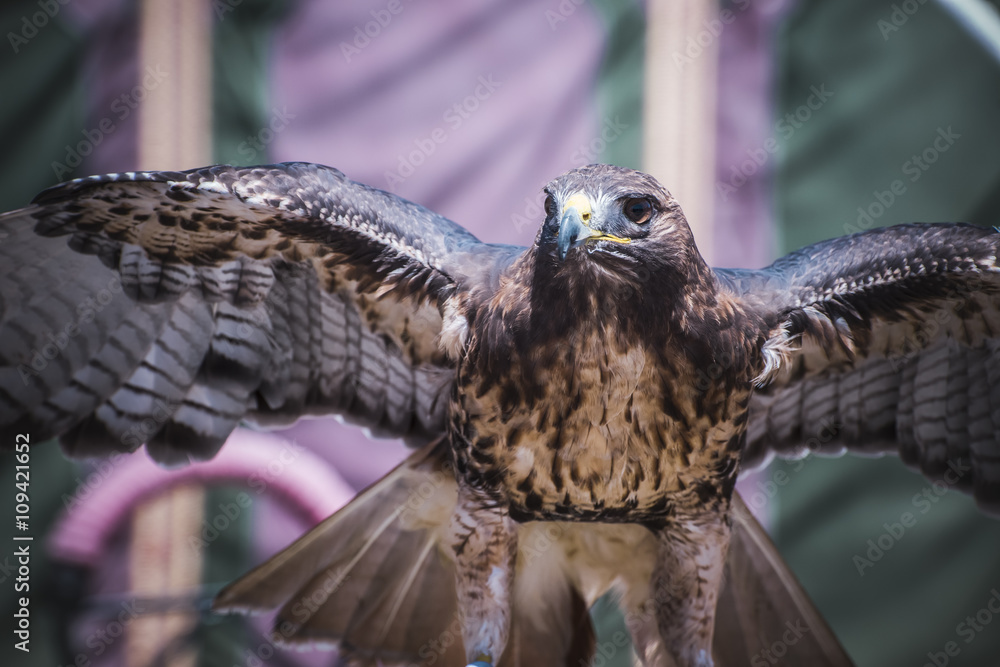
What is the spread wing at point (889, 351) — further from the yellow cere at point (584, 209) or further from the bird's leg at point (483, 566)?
the bird's leg at point (483, 566)

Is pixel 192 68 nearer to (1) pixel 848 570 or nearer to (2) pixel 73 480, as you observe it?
(2) pixel 73 480

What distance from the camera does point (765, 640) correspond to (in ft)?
5.81

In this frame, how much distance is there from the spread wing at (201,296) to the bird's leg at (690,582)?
2.13ft

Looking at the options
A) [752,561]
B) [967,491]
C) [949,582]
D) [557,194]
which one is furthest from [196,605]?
[949,582]

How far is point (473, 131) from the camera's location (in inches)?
94.2

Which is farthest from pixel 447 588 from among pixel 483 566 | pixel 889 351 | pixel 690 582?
pixel 889 351

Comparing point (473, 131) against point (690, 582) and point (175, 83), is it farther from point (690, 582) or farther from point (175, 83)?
point (690, 582)

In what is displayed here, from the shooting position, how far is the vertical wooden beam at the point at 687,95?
2.41 m

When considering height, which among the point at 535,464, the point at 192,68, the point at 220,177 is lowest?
the point at 535,464

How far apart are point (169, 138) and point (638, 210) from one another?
5.66 feet

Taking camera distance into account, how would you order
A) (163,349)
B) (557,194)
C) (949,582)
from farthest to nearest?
1. (949,582)
2. (163,349)
3. (557,194)

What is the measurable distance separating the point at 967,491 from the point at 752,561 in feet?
1.71

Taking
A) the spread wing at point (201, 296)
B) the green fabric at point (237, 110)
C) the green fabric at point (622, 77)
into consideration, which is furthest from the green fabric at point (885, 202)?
the green fabric at point (237, 110)

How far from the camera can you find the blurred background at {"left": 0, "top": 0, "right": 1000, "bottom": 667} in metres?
2.36
